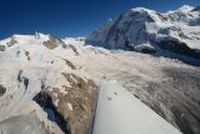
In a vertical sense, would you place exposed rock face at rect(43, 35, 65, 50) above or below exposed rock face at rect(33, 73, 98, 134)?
above

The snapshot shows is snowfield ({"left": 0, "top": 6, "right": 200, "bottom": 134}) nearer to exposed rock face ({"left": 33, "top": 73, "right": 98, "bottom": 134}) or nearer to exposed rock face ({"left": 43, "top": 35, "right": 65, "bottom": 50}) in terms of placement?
exposed rock face ({"left": 33, "top": 73, "right": 98, "bottom": 134})

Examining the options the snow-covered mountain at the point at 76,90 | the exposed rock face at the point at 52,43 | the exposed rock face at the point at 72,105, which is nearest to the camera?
the exposed rock face at the point at 72,105

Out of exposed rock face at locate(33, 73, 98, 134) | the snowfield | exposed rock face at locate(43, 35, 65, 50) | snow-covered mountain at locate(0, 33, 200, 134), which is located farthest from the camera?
exposed rock face at locate(43, 35, 65, 50)

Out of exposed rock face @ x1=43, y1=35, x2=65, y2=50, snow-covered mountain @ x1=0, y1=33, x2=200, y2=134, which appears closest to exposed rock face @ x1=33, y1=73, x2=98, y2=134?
snow-covered mountain @ x1=0, y1=33, x2=200, y2=134

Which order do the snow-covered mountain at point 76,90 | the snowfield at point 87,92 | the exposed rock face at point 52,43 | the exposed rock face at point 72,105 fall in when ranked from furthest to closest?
the exposed rock face at point 52,43 < the snow-covered mountain at point 76,90 < the exposed rock face at point 72,105 < the snowfield at point 87,92

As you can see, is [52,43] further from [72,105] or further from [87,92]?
[72,105]

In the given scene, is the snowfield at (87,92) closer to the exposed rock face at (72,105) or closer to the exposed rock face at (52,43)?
the exposed rock face at (72,105)

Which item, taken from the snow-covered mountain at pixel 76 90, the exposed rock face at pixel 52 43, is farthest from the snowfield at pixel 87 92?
the exposed rock face at pixel 52 43

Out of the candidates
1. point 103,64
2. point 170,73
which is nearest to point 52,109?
point 103,64

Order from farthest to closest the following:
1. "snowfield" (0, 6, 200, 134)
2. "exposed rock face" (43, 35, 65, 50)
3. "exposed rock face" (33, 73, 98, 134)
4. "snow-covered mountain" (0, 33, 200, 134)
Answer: "exposed rock face" (43, 35, 65, 50) → "snow-covered mountain" (0, 33, 200, 134) → "exposed rock face" (33, 73, 98, 134) → "snowfield" (0, 6, 200, 134)

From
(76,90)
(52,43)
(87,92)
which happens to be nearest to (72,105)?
(76,90)

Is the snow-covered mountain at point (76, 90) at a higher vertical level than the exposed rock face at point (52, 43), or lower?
lower
